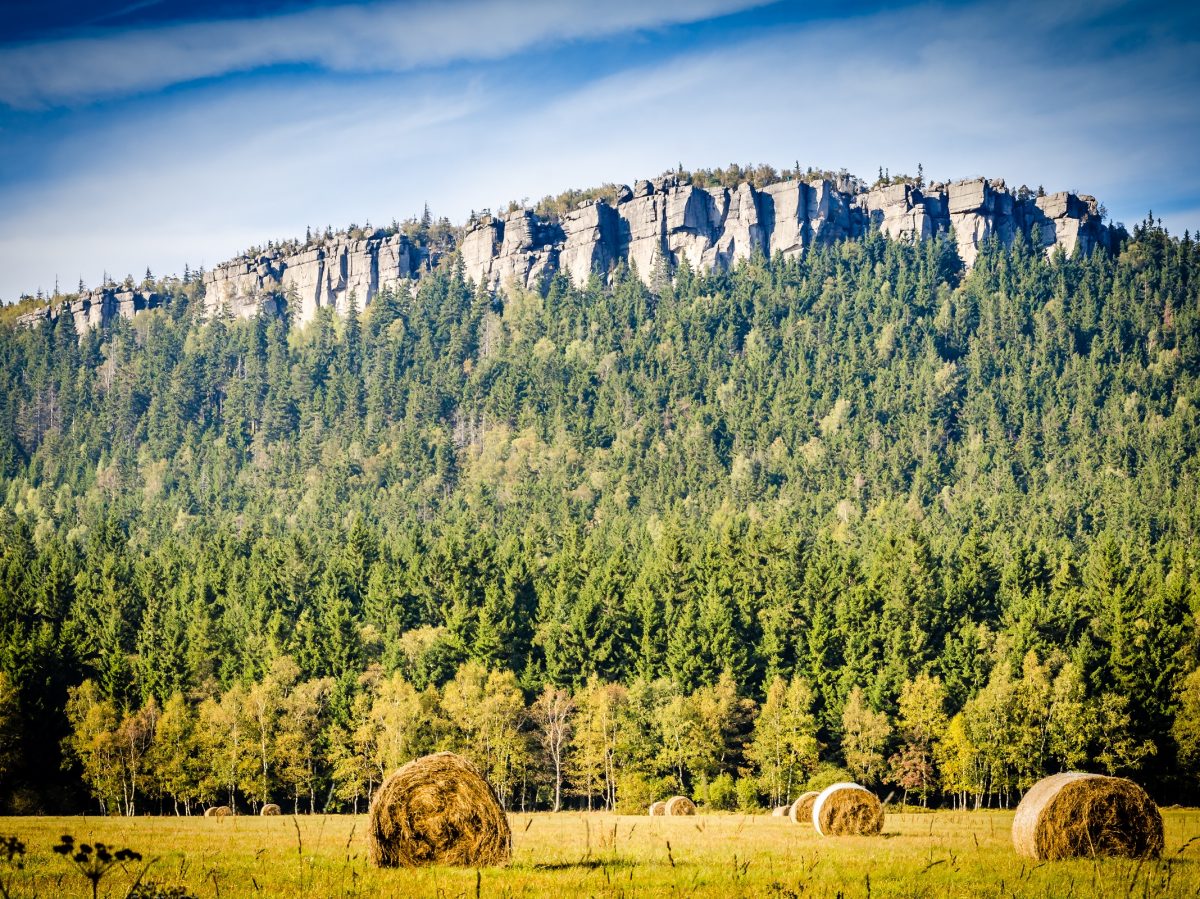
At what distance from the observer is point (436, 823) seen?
23.3 meters

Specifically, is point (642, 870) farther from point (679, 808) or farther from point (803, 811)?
point (679, 808)

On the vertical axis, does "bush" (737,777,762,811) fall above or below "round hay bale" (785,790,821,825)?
below

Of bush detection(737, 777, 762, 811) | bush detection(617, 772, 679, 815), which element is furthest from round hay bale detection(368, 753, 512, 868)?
bush detection(737, 777, 762, 811)

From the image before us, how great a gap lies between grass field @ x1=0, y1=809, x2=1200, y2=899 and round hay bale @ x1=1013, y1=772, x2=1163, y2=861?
76cm

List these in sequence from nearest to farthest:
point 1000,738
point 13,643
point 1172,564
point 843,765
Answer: point 1000,738, point 843,765, point 13,643, point 1172,564

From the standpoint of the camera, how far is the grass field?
18.1 meters

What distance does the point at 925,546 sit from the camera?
8519cm

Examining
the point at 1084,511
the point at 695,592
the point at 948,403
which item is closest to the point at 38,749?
the point at 695,592

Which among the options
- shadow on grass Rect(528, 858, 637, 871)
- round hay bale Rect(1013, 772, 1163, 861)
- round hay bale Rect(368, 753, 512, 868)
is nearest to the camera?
shadow on grass Rect(528, 858, 637, 871)

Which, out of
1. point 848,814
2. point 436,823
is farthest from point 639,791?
point 436,823

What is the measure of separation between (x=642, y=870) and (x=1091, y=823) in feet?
34.5

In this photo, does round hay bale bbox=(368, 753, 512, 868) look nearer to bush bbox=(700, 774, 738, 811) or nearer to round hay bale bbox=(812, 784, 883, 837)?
round hay bale bbox=(812, 784, 883, 837)

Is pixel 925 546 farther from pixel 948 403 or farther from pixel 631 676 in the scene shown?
pixel 948 403

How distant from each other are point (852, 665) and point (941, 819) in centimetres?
3446
